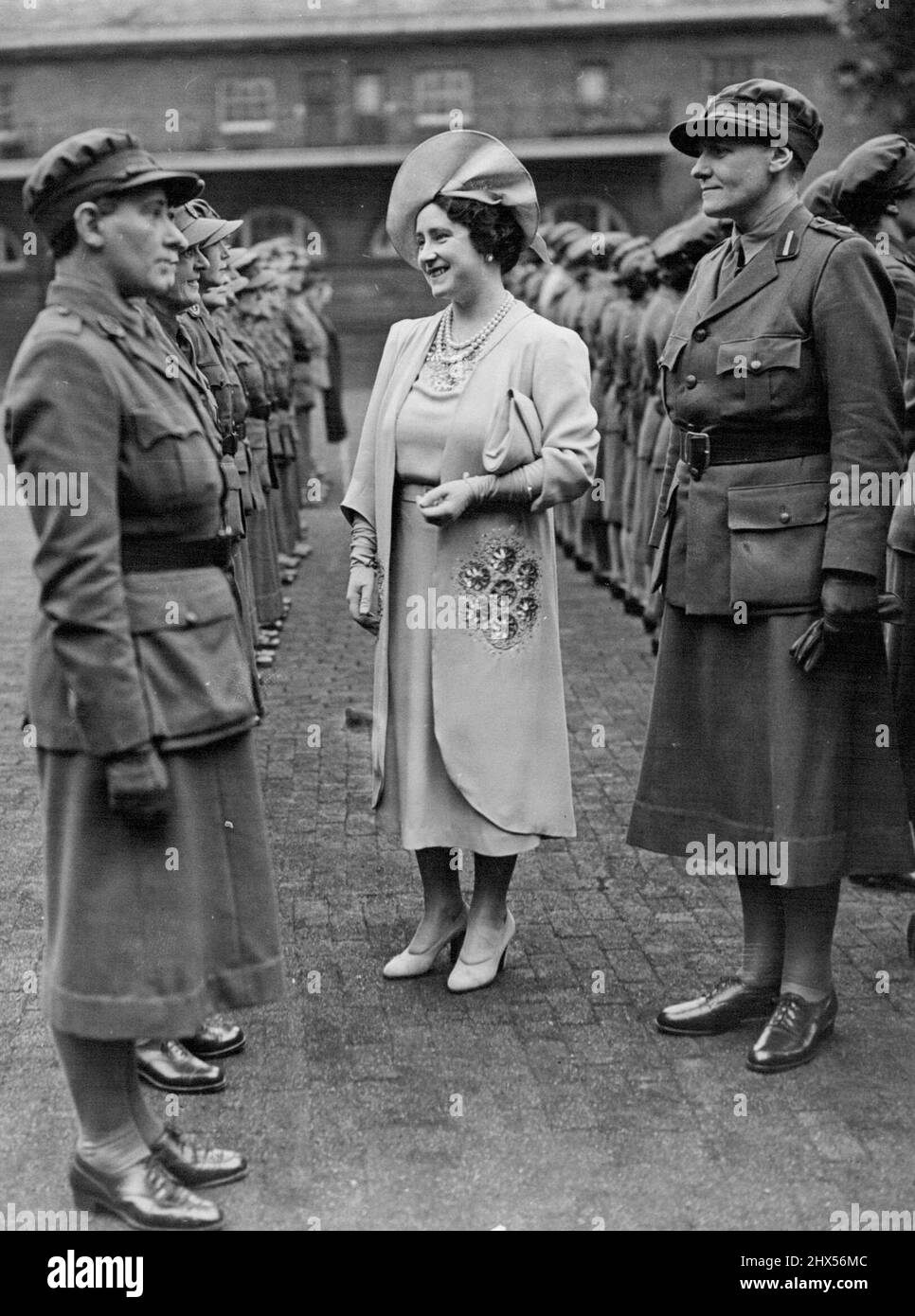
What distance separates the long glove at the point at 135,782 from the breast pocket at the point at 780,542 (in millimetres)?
1709

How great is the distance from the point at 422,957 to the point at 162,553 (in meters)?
2.01

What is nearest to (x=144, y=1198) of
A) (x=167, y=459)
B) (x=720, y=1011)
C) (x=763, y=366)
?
(x=167, y=459)

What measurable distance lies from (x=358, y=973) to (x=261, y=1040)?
58 cm

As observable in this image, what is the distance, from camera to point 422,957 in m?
5.45

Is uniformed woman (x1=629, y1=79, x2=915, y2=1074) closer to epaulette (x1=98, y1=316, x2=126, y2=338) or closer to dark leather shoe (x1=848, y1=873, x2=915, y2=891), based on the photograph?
dark leather shoe (x1=848, y1=873, x2=915, y2=891)

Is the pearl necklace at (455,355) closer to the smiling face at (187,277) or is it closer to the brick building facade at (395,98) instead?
the smiling face at (187,277)

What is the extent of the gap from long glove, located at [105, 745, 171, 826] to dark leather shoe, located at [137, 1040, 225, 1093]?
115 centimetres

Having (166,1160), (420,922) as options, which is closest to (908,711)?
(420,922)

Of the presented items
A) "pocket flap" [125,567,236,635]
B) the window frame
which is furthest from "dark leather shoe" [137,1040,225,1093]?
the window frame

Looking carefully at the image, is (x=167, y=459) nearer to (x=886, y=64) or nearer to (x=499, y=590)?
(x=499, y=590)

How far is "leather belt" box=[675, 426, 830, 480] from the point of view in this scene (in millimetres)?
4684

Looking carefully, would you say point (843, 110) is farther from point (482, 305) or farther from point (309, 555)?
point (482, 305)

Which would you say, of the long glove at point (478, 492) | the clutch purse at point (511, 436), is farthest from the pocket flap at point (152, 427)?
the clutch purse at point (511, 436)
